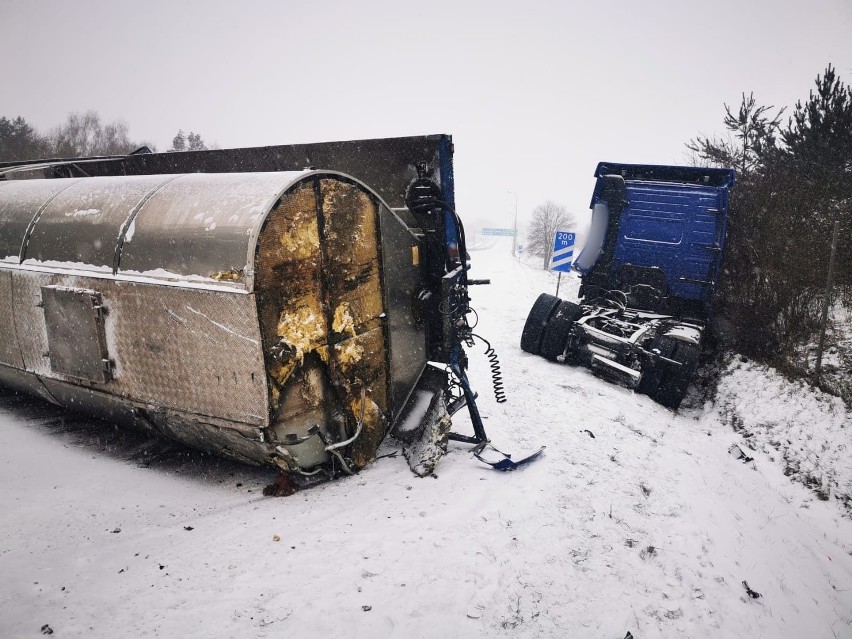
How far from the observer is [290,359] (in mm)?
3223

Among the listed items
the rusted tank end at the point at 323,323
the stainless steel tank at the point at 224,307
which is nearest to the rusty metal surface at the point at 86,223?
the stainless steel tank at the point at 224,307

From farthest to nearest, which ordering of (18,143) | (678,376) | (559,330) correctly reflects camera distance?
(18,143)
(559,330)
(678,376)

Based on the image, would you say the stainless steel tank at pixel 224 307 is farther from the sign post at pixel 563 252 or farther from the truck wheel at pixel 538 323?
the sign post at pixel 563 252

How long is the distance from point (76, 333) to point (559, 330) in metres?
6.41

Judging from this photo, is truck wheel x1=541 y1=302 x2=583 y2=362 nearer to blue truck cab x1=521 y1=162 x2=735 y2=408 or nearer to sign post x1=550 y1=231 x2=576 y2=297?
blue truck cab x1=521 y1=162 x2=735 y2=408

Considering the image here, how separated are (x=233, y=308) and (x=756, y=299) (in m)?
8.75

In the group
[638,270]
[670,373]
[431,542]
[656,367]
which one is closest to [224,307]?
[431,542]

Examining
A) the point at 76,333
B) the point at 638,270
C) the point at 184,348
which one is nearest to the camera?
the point at 184,348

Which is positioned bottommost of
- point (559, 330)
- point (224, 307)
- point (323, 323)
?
point (559, 330)

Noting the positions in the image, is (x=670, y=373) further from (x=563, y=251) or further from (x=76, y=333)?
(x=76, y=333)

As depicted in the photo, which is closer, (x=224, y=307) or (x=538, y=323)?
(x=224, y=307)

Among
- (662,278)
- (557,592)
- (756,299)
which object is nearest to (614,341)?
(662,278)

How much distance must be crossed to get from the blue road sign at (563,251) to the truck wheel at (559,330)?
2702 mm

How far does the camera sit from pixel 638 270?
Result: 8156 millimetres
